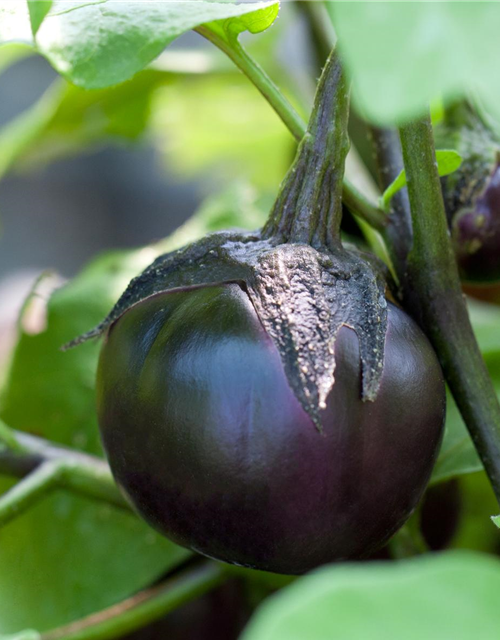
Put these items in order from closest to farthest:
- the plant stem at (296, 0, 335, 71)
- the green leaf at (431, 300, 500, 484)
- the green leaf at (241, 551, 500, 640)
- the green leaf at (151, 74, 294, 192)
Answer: the green leaf at (241, 551, 500, 640)
the green leaf at (431, 300, 500, 484)
the plant stem at (296, 0, 335, 71)
the green leaf at (151, 74, 294, 192)

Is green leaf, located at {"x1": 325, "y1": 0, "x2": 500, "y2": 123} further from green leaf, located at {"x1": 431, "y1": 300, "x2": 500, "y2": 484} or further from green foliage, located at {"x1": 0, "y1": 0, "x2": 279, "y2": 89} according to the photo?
green leaf, located at {"x1": 431, "y1": 300, "x2": 500, "y2": 484}

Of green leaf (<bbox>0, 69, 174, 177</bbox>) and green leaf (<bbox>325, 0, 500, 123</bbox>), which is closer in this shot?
green leaf (<bbox>325, 0, 500, 123</bbox>)

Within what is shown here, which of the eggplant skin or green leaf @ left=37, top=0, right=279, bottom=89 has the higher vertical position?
green leaf @ left=37, top=0, right=279, bottom=89

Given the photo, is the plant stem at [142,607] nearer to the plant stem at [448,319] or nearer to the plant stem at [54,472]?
the plant stem at [54,472]

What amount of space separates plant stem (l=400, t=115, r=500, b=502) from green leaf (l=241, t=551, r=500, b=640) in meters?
0.13

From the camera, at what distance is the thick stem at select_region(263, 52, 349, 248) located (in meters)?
0.28

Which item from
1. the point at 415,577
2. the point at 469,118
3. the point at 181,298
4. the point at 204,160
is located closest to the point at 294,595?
the point at 415,577

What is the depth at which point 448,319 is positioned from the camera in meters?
0.29

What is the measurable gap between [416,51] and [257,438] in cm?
12

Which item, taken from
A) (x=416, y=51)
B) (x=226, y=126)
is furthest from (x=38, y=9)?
(x=226, y=126)

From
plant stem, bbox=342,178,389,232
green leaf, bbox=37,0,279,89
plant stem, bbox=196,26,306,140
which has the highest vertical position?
green leaf, bbox=37,0,279,89

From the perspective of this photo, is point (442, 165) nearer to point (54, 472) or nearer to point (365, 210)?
point (365, 210)

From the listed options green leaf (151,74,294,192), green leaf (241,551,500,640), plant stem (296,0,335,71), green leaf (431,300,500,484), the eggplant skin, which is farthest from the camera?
green leaf (151,74,294,192)

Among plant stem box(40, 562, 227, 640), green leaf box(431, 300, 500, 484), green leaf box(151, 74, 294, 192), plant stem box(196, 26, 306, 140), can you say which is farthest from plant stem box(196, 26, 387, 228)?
green leaf box(151, 74, 294, 192)
